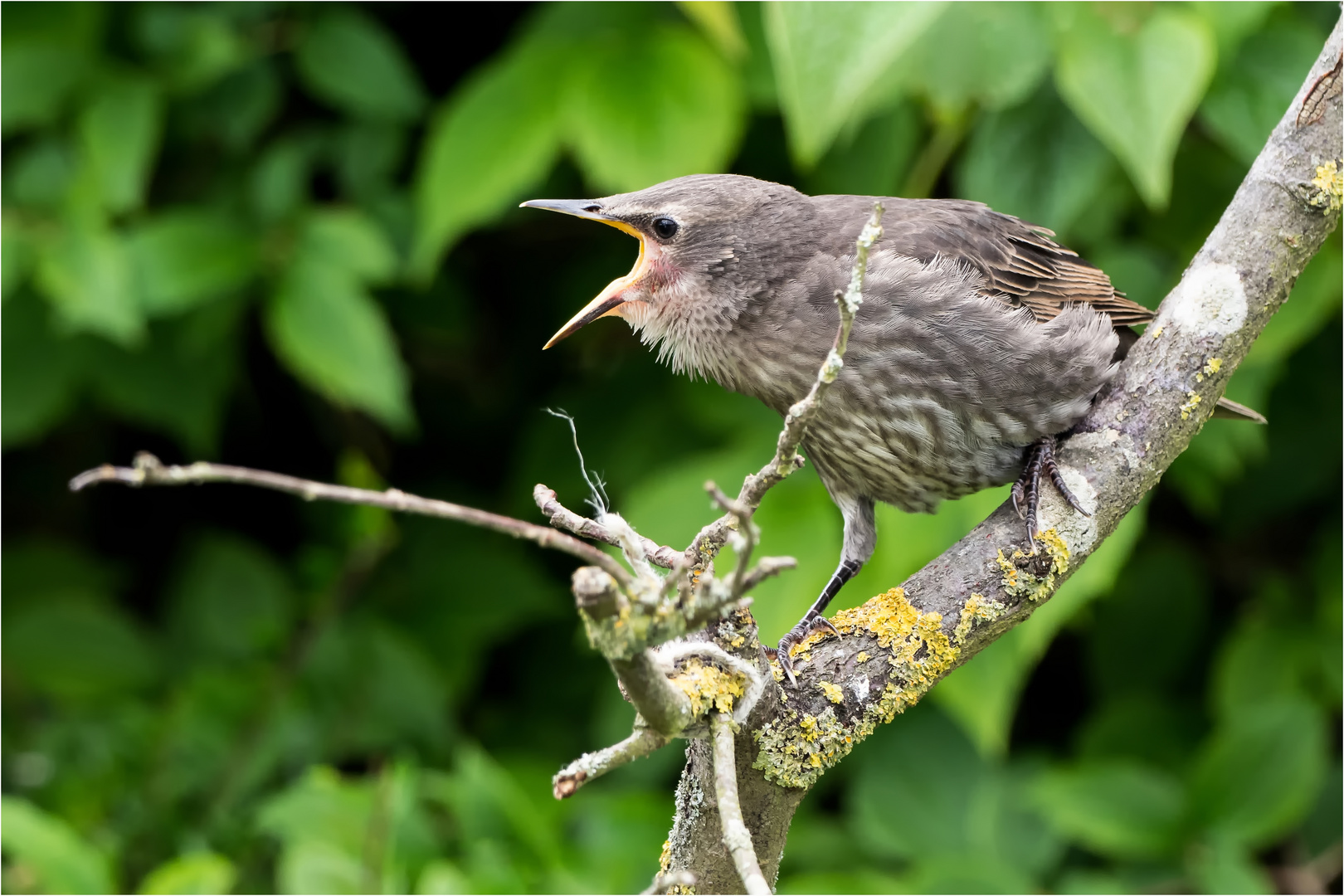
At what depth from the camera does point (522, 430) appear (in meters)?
3.65

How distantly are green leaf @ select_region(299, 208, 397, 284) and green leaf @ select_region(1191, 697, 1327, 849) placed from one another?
7.54 ft

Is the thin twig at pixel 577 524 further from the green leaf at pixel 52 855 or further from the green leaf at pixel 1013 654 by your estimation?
the green leaf at pixel 52 855

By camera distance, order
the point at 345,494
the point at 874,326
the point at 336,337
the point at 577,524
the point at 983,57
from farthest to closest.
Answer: the point at 336,337
the point at 983,57
the point at 874,326
the point at 577,524
the point at 345,494

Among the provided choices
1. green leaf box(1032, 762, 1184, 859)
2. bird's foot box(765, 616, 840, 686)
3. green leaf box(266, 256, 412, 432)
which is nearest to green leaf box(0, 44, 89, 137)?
green leaf box(266, 256, 412, 432)

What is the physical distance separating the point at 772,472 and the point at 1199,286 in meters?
1.02

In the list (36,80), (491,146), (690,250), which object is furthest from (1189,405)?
(36,80)

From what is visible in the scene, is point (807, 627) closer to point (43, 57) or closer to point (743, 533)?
point (743, 533)

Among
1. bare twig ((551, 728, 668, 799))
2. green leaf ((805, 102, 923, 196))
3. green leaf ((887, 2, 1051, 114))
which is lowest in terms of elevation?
bare twig ((551, 728, 668, 799))

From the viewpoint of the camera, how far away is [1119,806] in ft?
9.82

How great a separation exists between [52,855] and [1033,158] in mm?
2474

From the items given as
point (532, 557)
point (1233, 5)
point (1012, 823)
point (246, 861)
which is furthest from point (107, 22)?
point (1012, 823)

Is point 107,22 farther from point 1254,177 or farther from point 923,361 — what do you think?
point 1254,177

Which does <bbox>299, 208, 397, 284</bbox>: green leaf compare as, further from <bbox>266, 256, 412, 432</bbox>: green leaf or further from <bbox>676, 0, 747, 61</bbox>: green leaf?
<bbox>676, 0, 747, 61</bbox>: green leaf

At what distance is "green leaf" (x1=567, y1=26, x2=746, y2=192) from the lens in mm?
2705
